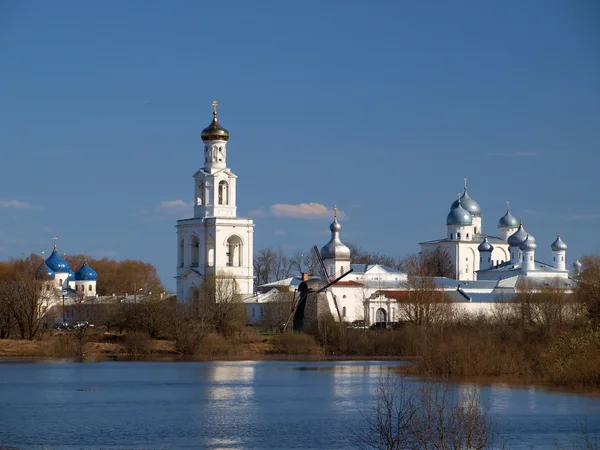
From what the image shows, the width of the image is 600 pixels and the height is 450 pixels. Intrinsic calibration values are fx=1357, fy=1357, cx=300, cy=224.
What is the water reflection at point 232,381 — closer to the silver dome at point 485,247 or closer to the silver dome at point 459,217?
the silver dome at point 485,247

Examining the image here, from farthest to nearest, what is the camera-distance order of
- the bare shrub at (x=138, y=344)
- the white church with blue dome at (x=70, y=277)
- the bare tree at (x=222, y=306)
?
the white church with blue dome at (x=70, y=277), the bare tree at (x=222, y=306), the bare shrub at (x=138, y=344)

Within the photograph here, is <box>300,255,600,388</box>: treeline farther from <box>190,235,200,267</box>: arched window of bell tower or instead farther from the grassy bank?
<box>190,235,200,267</box>: arched window of bell tower

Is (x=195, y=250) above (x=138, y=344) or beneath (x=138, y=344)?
above

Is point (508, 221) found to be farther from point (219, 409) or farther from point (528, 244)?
point (219, 409)

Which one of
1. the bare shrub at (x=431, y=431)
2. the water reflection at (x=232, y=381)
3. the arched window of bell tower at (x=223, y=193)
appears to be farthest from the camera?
the arched window of bell tower at (x=223, y=193)

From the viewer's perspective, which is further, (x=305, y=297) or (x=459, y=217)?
(x=459, y=217)

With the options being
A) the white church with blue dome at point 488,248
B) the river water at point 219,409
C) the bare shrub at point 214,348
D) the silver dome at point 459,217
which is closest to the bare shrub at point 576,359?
the river water at point 219,409

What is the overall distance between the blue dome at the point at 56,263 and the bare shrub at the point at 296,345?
31.5 metres

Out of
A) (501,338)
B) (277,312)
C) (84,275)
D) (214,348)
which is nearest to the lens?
(501,338)

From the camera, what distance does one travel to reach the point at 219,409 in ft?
84.9

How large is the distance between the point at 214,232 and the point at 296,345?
16198 millimetres

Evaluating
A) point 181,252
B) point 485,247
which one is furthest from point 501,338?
point 485,247

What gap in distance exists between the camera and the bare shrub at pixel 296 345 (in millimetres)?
49594

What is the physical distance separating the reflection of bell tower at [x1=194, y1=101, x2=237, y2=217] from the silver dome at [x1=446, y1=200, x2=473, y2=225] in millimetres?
25340
